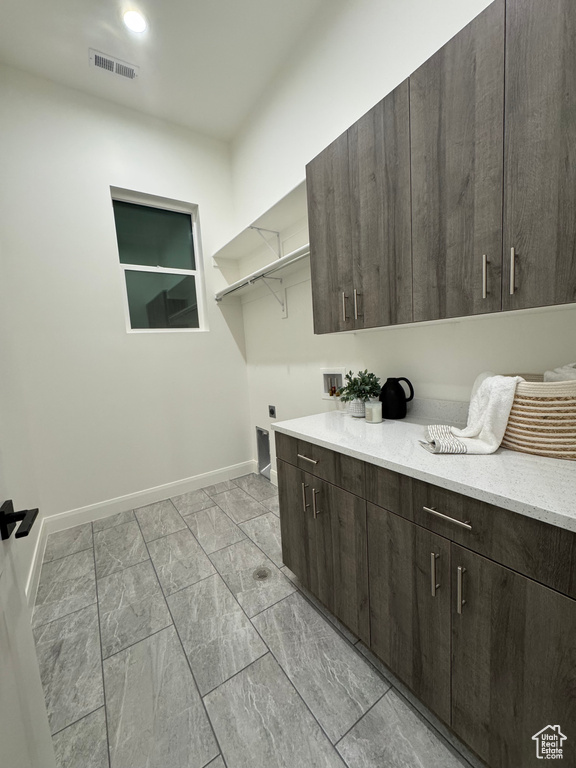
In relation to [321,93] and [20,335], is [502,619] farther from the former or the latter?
[20,335]

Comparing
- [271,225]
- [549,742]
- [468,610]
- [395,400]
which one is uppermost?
[271,225]

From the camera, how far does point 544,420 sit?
3.20ft

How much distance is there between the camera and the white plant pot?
1699mm

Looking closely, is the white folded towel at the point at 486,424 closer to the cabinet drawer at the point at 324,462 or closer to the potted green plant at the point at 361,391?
the cabinet drawer at the point at 324,462

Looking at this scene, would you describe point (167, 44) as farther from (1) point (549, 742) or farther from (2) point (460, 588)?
(1) point (549, 742)

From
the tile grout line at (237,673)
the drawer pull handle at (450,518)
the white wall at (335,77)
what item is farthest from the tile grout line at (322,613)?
the white wall at (335,77)

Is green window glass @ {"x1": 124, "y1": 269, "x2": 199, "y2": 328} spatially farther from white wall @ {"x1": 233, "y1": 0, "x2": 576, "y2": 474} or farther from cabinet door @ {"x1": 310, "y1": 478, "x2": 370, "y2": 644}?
cabinet door @ {"x1": 310, "y1": 478, "x2": 370, "y2": 644}

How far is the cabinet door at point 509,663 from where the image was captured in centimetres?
70

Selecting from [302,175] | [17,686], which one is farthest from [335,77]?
[17,686]

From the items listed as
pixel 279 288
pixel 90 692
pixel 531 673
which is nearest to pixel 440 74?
pixel 279 288

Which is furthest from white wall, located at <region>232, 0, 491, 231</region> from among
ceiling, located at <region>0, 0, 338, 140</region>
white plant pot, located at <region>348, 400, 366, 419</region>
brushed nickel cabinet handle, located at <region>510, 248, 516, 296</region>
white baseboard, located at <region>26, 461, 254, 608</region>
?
white baseboard, located at <region>26, 461, 254, 608</region>

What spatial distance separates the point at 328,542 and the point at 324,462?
38 cm

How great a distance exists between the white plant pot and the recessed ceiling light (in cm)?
274

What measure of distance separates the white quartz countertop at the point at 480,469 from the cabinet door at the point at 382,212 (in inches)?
20.6
